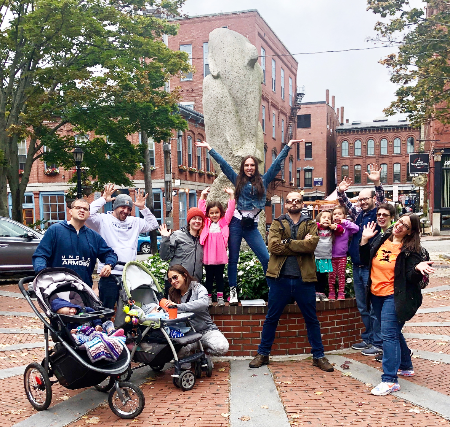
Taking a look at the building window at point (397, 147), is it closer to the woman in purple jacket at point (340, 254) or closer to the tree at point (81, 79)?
the tree at point (81, 79)

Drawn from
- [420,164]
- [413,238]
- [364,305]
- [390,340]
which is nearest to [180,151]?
[420,164]

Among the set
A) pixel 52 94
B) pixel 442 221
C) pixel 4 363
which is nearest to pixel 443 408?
pixel 4 363

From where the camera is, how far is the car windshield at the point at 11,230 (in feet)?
42.8

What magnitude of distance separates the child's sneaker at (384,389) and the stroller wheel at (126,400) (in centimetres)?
230

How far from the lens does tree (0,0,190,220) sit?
15.1m

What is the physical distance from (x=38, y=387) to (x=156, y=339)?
3.96ft

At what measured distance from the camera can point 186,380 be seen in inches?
200

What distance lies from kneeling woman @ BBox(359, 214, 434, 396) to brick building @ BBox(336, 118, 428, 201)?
190ft

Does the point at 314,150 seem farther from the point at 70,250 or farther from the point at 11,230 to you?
the point at 70,250

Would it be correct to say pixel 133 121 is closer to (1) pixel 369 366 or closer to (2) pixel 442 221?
(1) pixel 369 366

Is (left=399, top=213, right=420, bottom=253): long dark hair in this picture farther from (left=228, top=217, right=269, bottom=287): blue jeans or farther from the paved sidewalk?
(left=228, top=217, right=269, bottom=287): blue jeans

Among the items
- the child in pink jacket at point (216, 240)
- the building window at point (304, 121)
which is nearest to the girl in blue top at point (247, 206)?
the child in pink jacket at point (216, 240)

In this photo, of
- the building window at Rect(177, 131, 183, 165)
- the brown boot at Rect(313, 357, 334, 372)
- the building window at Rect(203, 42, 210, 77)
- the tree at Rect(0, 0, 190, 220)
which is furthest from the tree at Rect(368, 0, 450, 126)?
the building window at Rect(203, 42, 210, 77)

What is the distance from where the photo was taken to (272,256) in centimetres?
560
